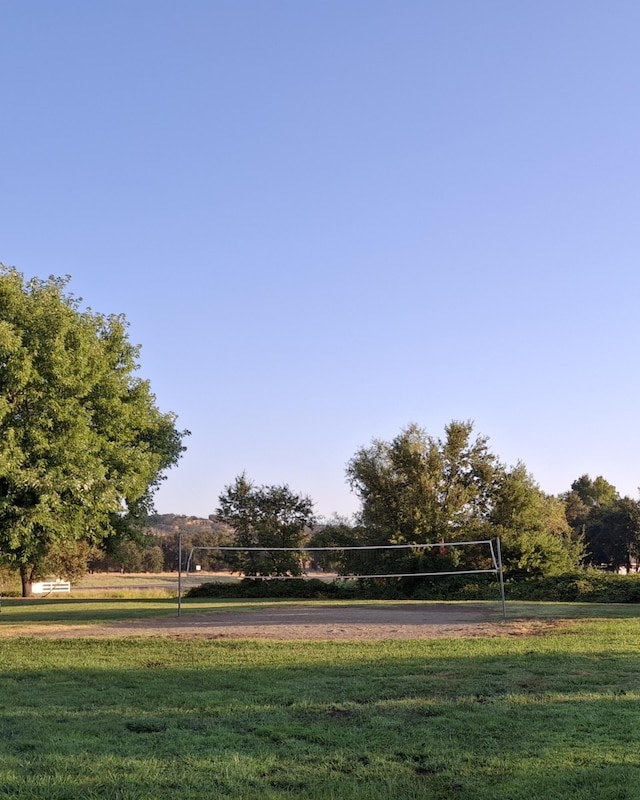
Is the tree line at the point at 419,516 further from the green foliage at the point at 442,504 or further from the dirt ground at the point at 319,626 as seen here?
the dirt ground at the point at 319,626

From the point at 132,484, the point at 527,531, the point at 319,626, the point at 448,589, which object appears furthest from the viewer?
the point at 527,531

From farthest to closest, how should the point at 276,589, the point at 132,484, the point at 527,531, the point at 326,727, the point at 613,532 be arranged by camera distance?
the point at 613,532 → the point at 276,589 → the point at 527,531 → the point at 132,484 → the point at 326,727

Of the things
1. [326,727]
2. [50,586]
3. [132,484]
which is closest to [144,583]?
[50,586]

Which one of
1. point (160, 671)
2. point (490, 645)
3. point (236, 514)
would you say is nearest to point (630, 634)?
point (490, 645)

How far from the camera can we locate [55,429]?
18594 mm

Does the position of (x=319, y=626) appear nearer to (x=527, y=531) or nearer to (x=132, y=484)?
(x=132, y=484)

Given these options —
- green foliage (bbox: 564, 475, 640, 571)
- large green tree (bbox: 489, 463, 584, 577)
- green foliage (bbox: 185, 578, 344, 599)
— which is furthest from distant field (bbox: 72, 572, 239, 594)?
green foliage (bbox: 564, 475, 640, 571)

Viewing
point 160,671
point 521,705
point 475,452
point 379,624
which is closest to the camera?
point 521,705

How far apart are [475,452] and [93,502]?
23763mm

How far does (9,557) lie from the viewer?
61.5ft

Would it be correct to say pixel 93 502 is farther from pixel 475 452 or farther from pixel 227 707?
pixel 475 452

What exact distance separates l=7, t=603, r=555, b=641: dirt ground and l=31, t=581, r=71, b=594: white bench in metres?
32.0

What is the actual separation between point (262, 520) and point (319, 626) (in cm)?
2443

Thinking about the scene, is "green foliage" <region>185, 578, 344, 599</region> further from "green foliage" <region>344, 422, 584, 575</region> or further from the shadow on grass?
the shadow on grass
